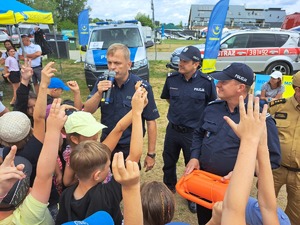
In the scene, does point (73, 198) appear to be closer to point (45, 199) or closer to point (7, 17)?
point (45, 199)

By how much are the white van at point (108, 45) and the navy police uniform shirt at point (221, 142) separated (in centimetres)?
502

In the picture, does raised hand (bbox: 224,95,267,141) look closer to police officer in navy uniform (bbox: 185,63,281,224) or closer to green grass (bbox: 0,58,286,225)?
police officer in navy uniform (bbox: 185,63,281,224)

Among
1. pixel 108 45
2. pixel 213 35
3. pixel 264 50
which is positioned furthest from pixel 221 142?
pixel 264 50

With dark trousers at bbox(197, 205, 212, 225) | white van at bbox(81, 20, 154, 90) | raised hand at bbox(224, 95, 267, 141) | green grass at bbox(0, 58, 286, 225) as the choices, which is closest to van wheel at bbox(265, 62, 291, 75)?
green grass at bbox(0, 58, 286, 225)

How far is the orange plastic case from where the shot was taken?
1753 millimetres

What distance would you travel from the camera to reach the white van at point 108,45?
7.38 meters

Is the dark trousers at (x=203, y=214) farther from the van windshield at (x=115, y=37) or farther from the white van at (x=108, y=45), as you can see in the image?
the van windshield at (x=115, y=37)

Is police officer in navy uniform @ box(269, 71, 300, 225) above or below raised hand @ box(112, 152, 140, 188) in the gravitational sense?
below

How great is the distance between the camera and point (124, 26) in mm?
8461

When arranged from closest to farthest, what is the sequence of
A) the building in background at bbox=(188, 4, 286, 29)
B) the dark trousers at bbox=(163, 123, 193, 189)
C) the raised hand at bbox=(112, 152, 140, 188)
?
1. the raised hand at bbox=(112, 152, 140, 188)
2. the dark trousers at bbox=(163, 123, 193, 189)
3. the building in background at bbox=(188, 4, 286, 29)

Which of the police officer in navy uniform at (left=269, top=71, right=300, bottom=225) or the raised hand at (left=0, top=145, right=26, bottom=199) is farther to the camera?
the police officer in navy uniform at (left=269, top=71, right=300, bottom=225)

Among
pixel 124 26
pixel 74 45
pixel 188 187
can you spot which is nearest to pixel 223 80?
pixel 188 187

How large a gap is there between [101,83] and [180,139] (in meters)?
1.28

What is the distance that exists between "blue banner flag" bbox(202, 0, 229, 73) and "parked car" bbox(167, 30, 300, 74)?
195cm
